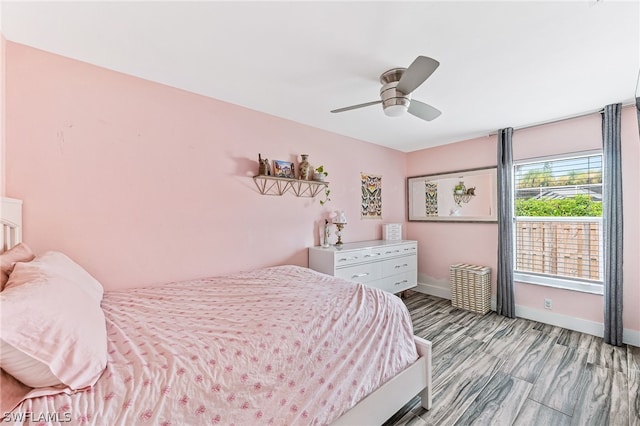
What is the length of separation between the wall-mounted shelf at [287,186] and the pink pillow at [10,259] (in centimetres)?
170

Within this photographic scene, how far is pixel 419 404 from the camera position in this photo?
5.91 ft

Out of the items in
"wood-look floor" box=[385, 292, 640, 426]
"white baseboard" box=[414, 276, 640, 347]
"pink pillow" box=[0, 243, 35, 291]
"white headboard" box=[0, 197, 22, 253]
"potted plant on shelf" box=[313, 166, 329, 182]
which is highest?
"potted plant on shelf" box=[313, 166, 329, 182]

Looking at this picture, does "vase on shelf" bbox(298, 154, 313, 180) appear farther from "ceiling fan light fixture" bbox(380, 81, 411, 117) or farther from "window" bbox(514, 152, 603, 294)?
"window" bbox(514, 152, 603, 294)

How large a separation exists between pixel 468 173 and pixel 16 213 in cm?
460

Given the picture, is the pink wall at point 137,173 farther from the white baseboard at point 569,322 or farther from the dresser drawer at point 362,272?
the white baseboard at point 569,322

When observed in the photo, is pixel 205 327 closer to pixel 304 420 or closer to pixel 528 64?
pixel 304 420

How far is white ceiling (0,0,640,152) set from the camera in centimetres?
142

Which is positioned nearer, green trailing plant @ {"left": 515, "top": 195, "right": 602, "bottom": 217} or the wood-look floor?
the wood-look floor

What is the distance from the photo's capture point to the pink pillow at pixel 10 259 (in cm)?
112

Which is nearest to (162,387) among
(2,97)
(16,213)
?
(16,213)

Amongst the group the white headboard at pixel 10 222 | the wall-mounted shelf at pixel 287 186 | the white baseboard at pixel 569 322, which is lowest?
the white baseboard at pixel 569 322

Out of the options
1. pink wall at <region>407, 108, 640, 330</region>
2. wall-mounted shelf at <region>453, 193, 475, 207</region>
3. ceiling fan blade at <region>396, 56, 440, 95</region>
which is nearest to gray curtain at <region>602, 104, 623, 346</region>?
pink wall at <region>407, 108, 640, 330</region>

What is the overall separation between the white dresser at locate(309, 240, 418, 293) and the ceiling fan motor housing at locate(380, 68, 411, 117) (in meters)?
1.57

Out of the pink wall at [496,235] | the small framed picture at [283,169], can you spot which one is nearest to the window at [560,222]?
the pink wall at [496,235]
